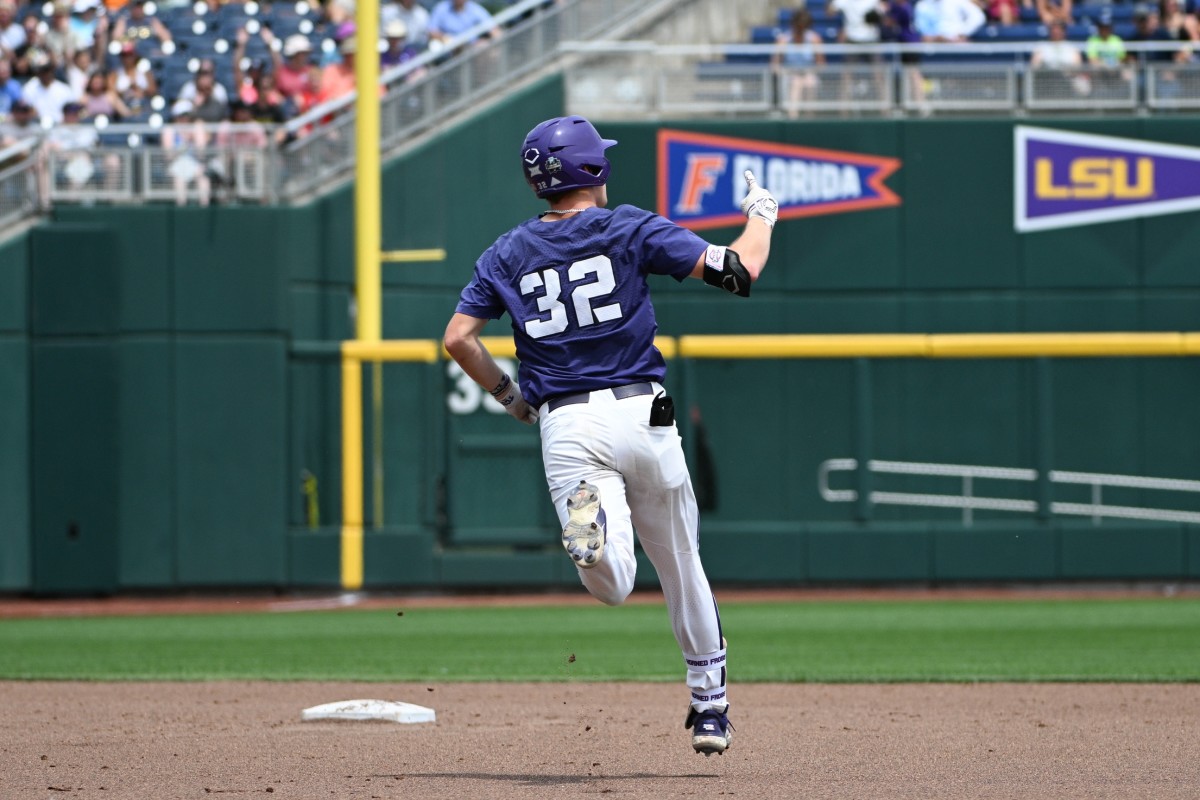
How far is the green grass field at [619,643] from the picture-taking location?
9023 millimetres

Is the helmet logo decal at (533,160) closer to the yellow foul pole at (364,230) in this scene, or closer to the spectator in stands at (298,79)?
the yellow foul pole at (364,230)

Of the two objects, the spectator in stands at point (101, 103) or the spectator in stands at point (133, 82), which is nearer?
the spectator in stands at point (101, 103)

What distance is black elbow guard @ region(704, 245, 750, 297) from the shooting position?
16.9 feet

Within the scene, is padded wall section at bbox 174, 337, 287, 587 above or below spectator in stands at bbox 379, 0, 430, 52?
below

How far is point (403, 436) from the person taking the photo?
14953 mm

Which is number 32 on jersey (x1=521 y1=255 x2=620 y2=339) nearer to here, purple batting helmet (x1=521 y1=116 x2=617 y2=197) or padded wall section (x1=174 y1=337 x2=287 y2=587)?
purple batting helmet (x1=521 y1=116 x2=617 y2=197)

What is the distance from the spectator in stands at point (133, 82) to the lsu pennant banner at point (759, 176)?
16.1ft

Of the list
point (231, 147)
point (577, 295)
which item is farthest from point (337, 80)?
point (577, 295)

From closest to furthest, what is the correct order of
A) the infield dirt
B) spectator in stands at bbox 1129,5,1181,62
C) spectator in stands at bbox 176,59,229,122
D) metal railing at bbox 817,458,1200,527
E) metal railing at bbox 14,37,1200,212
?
the infield dirt
metal railing at bbox 817,458,1200,527
spectator in stands at bbox 176,59,229,122
metal railing at bbox 14,37,1200,212
spectator in stands at bbox 1129,5,1181,62

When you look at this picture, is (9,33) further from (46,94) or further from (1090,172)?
(1090,172)

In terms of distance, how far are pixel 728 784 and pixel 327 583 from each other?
9.81m

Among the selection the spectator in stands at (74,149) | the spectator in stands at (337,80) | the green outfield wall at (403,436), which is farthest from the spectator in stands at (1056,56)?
the spectator in stands at (74,149)

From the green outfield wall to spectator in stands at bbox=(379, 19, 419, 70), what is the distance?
110cm

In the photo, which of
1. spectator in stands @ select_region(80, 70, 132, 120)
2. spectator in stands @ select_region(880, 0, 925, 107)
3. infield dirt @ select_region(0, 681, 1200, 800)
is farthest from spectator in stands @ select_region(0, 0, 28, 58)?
infield dirt @ select_region(0, 681, 1200, 800)
